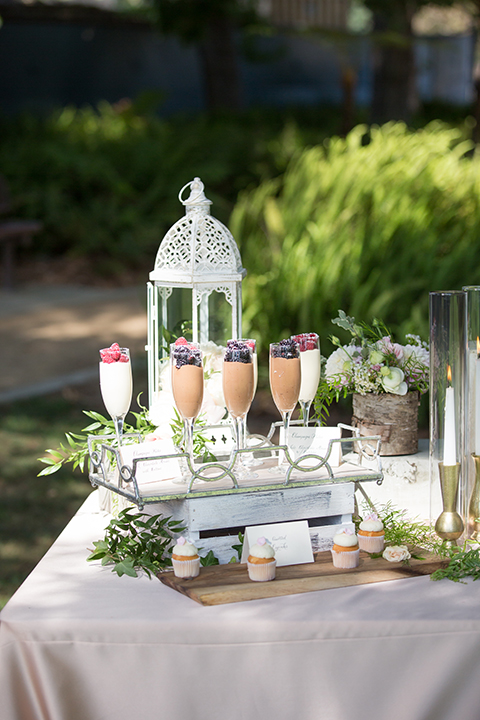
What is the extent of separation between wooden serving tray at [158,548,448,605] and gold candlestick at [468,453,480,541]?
130 millimetres

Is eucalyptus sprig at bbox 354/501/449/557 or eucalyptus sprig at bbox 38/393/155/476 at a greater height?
eucalyptus sprig at bbox 38/393/155/476

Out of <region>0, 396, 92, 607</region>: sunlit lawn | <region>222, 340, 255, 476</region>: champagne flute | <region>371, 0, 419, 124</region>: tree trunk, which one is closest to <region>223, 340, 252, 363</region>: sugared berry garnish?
<region>222, 340, 255, 476</region>: champagne flute

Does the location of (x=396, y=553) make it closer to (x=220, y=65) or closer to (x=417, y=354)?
(x=417, y=354)

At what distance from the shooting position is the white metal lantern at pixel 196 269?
182cm

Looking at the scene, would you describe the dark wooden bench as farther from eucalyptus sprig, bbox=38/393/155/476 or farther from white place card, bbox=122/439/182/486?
white place card, bbox=122/439/182/486

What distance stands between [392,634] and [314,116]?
1169cm

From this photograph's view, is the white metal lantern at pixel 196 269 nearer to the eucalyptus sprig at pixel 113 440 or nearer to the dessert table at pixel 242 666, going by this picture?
the eucalyptus sprig at pixel 113 440

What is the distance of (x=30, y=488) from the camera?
4.12 metres

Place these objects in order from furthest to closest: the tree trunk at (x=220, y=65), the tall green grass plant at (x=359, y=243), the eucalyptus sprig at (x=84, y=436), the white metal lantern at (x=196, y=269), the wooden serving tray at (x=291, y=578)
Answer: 1. the tree trunk at (x=220, y=65)
2. the tall green grass plant at (x=359, y=243)
3. the white metal lantern at (x=196, y=269)
4. the eucalyptus sprig at (x=84, y=436)
5. the wooden serving tray at (x=291, y=578)

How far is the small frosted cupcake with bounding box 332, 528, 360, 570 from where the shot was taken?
147 cm

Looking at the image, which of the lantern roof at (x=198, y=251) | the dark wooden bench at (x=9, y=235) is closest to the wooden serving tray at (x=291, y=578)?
the lantern roof at (x=198, y=251)

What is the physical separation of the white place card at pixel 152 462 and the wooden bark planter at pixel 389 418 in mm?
468

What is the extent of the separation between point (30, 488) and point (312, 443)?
2.75 meters

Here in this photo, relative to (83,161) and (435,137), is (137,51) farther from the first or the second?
(435,137)
